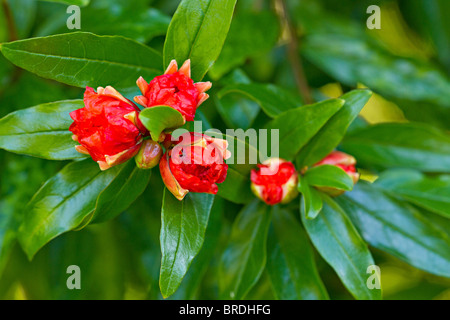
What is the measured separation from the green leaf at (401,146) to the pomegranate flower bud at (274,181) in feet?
1.06

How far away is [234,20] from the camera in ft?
4.04

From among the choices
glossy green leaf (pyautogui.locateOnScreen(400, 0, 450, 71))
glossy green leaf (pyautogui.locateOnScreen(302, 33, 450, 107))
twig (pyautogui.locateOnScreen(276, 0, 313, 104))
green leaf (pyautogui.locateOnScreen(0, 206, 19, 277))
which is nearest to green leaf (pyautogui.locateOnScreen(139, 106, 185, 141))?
green leaf (pyautogui.locateOnScreen(0, 206, 19, 277))

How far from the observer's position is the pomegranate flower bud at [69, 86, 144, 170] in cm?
63

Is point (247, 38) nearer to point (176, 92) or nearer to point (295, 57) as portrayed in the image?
point (295, 57)

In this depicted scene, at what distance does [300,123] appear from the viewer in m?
0.82

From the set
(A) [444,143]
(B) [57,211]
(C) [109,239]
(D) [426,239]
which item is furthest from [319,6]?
(B) [57,211]

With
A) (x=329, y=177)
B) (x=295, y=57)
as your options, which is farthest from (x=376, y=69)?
(x=329, y=177)

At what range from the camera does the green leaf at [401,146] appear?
3.61 feet

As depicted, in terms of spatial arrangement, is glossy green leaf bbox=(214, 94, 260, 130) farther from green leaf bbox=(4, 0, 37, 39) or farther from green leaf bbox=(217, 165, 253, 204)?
green leaf bbox=(4, 0, 37, 39)

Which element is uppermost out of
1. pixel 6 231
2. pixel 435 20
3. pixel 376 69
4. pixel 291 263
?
pixel 435 20

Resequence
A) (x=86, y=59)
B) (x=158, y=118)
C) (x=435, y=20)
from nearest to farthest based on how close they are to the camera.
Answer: (x=158, y=118) < (x=86, y=59) < (x=435, y=20)

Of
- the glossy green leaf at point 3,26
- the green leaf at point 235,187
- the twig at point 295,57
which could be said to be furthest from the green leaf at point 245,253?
the glossy green leaf at point 3,26

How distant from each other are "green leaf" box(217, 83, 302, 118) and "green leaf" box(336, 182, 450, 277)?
8.2 inches

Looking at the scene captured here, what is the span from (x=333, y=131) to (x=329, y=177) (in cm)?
9
